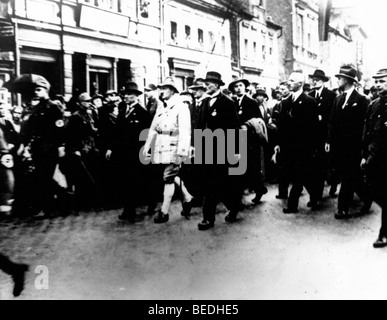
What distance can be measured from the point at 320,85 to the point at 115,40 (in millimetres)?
2701

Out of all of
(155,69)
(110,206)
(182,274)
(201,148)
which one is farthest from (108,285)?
(155,69)

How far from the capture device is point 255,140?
229 inches

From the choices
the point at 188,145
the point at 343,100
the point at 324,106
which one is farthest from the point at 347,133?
the point at 188,145

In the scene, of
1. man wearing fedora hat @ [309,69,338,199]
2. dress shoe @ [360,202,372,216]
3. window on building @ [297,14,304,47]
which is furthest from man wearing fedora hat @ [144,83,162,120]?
dress shoe @ [360,202,372,216]

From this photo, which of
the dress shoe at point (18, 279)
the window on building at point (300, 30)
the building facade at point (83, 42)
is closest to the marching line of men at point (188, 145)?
the building facade at point (83, 42)

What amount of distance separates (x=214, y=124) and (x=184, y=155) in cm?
43

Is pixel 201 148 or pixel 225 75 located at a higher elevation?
pixel 225 75

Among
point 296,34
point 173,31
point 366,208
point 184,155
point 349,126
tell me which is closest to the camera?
point 184,155

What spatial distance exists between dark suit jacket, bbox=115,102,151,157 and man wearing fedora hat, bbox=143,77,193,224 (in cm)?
24

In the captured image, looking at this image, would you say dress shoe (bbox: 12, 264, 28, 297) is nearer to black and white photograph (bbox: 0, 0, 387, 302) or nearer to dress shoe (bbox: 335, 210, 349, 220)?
black and white photograph (bbox: 0, 0, 387, 302)

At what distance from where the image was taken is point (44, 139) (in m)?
4.89

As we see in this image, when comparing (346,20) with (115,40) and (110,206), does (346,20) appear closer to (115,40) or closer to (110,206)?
(115,40)

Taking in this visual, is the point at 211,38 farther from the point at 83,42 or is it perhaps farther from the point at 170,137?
the point at 83,42

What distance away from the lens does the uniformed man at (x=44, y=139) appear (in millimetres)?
4746
